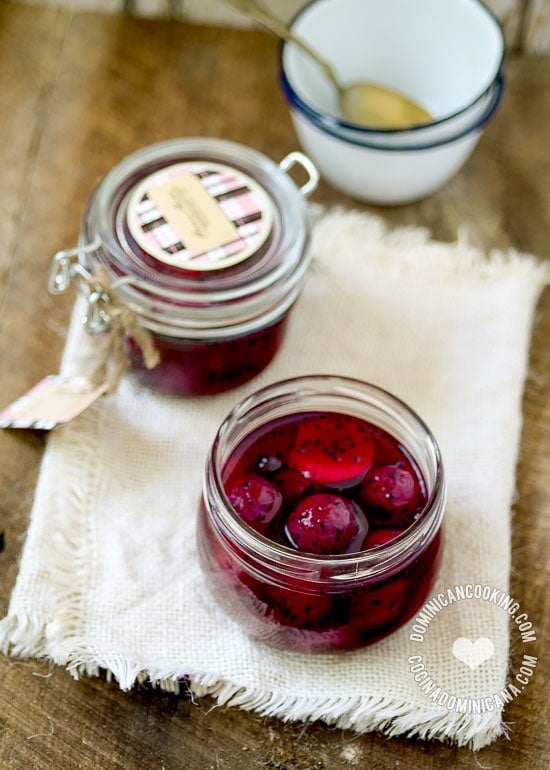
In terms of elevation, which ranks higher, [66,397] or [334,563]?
[334,563]

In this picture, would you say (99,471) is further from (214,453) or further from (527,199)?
(527,199)

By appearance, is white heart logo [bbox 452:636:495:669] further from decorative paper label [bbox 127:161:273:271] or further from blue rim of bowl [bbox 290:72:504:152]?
blue rim of bowl [bbox 290:72:504:152]


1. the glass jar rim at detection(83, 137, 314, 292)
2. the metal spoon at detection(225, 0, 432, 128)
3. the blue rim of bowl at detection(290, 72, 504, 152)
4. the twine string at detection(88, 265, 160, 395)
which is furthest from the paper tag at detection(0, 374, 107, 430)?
the metal spoon at detection(225, 0, 432, 128)

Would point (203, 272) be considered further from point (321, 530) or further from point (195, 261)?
point (321, 530)

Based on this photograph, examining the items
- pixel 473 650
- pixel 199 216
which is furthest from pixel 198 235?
pixel 473 650

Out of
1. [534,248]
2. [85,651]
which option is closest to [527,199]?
[534,248]

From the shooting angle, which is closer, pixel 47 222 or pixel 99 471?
pixel 99 471
